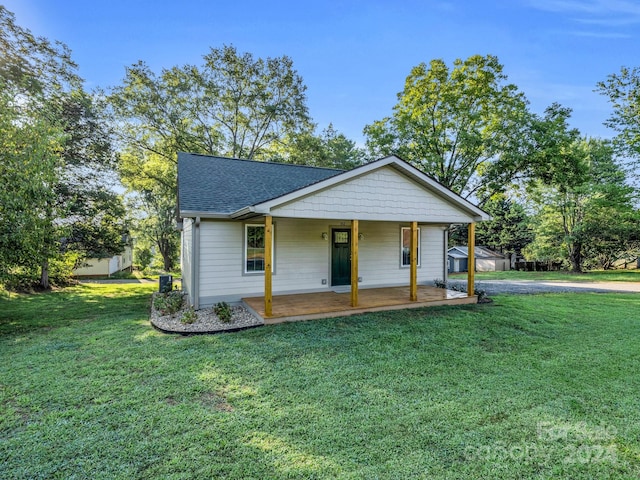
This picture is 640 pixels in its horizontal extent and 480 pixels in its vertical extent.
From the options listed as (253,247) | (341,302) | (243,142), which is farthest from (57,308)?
(243,142)

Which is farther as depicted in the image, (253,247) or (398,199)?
(253,247)

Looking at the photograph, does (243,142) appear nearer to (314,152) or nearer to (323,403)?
(314,152)

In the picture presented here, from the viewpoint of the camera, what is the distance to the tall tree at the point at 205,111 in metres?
18.1

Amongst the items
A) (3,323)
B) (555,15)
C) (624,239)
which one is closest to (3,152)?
(3,323)

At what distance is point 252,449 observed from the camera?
265cm

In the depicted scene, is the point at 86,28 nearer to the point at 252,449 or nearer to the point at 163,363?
the point at 163,363

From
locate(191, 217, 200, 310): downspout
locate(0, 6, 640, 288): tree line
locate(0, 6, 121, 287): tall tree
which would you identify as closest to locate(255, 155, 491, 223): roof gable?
locate(191, 217, 200, 310): downspout

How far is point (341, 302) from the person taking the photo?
7852 millimetres

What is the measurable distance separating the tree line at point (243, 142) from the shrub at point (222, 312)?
13.6 ft

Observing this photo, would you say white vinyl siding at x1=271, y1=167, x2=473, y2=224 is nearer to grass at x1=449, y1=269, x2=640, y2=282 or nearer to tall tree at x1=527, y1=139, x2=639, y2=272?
grass at x1=449, y1=269, x2=640, y2=282

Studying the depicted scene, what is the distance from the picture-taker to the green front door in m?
9.66

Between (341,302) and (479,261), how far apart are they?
2475 centimetres

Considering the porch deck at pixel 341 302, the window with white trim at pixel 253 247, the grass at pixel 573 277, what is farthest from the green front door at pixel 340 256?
the grass at pixel 573 277

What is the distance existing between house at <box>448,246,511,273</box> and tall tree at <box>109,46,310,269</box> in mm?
16254
